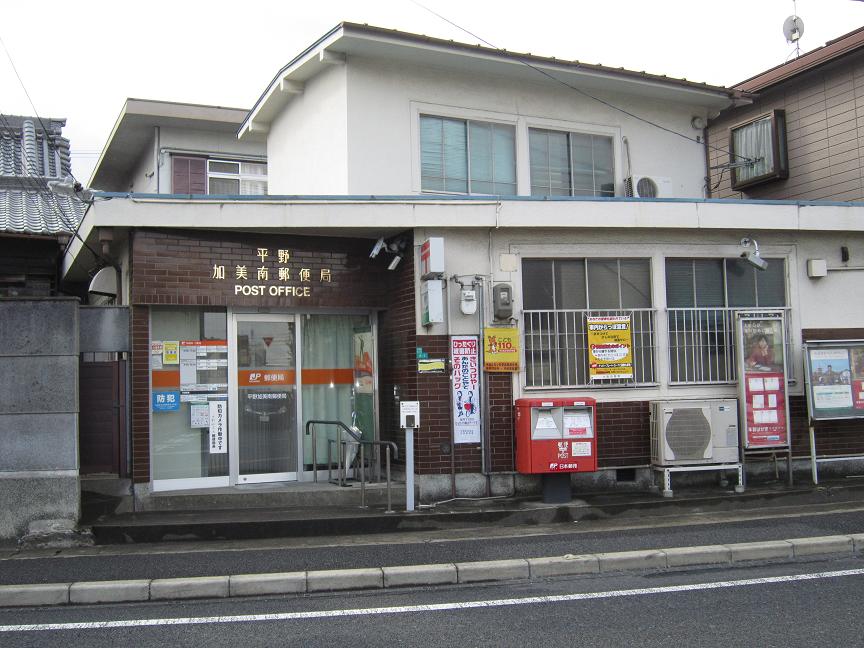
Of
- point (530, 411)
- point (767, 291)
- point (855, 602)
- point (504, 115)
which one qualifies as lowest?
point (855, 602)

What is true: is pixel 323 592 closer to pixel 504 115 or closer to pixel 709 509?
pixel 709 509

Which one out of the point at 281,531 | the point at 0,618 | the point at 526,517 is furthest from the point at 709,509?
the point at 0,618

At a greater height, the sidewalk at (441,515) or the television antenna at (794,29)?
the television antenna at (794,29)

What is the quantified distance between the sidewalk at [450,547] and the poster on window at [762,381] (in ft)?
2.64

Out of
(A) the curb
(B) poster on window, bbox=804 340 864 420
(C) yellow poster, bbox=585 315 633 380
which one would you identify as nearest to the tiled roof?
(A) the curb

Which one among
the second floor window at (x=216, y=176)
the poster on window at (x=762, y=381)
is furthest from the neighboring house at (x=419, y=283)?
the second floor window at (x=216, y=176)

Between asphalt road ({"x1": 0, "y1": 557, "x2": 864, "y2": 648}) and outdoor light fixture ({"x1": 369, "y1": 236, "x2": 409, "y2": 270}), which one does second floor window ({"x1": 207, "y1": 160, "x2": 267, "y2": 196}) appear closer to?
outdoor light fixture ({"x1": 369, "y1": 236, "x2": 409, "y2": 270})

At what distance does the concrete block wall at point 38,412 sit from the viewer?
8.81 m

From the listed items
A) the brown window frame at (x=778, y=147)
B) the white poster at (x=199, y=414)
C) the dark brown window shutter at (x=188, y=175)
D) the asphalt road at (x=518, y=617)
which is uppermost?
the dark brown window shutter at (x=188, y=175)

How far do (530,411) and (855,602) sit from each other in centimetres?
434

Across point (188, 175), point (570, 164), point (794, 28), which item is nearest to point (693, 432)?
point (570, 164)

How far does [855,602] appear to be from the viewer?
641 centimetres

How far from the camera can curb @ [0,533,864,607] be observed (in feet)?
22.6

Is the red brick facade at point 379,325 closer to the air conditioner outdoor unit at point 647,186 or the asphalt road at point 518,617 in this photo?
the asphalt road at point 518,617
